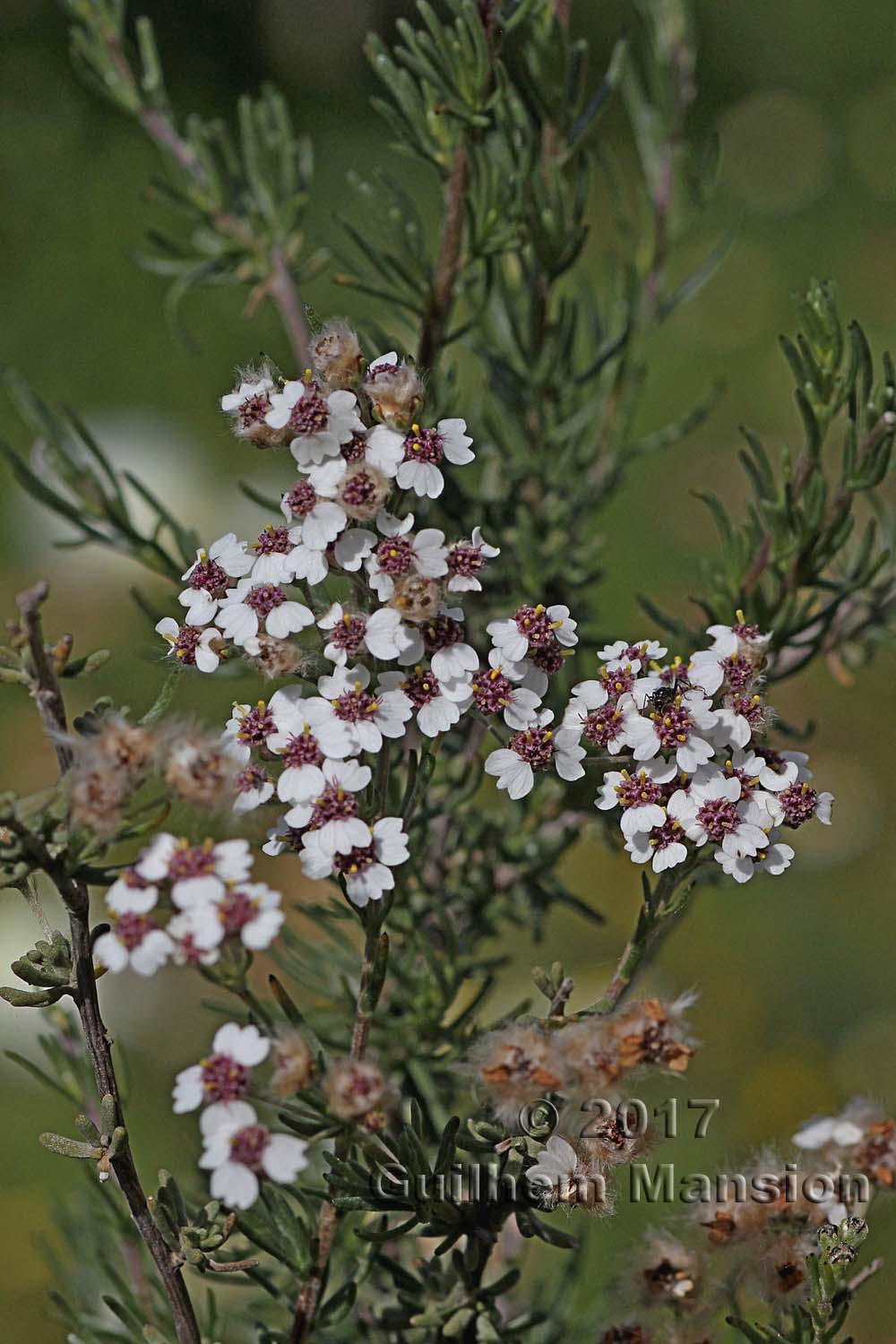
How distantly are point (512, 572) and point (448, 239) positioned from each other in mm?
285

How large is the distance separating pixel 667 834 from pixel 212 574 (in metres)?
0.32

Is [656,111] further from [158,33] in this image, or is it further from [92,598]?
[158,33]

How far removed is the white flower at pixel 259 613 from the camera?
0.78 m

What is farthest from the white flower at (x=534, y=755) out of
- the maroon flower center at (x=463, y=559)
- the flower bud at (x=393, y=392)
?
the flower bud at (x=393, y=392)

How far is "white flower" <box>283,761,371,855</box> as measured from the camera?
2.40ft

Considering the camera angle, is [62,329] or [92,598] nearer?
[92,598]

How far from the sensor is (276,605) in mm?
789

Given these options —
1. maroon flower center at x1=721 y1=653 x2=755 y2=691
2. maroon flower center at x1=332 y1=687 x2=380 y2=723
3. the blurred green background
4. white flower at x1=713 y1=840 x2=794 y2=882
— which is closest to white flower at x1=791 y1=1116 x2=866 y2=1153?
white flower at x1=713 y1=840 x2=794 y2=882

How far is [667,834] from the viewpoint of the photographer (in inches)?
31.6

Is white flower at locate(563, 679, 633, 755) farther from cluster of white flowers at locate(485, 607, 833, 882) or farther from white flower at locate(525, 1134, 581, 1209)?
white flower at locate(525, 1134, 581, 1209)

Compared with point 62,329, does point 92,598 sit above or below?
below

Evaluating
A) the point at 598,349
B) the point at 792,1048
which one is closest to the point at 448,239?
the point at 598,349

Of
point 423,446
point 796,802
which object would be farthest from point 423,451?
point 796,802

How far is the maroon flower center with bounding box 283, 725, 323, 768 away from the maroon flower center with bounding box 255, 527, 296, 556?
12cm
